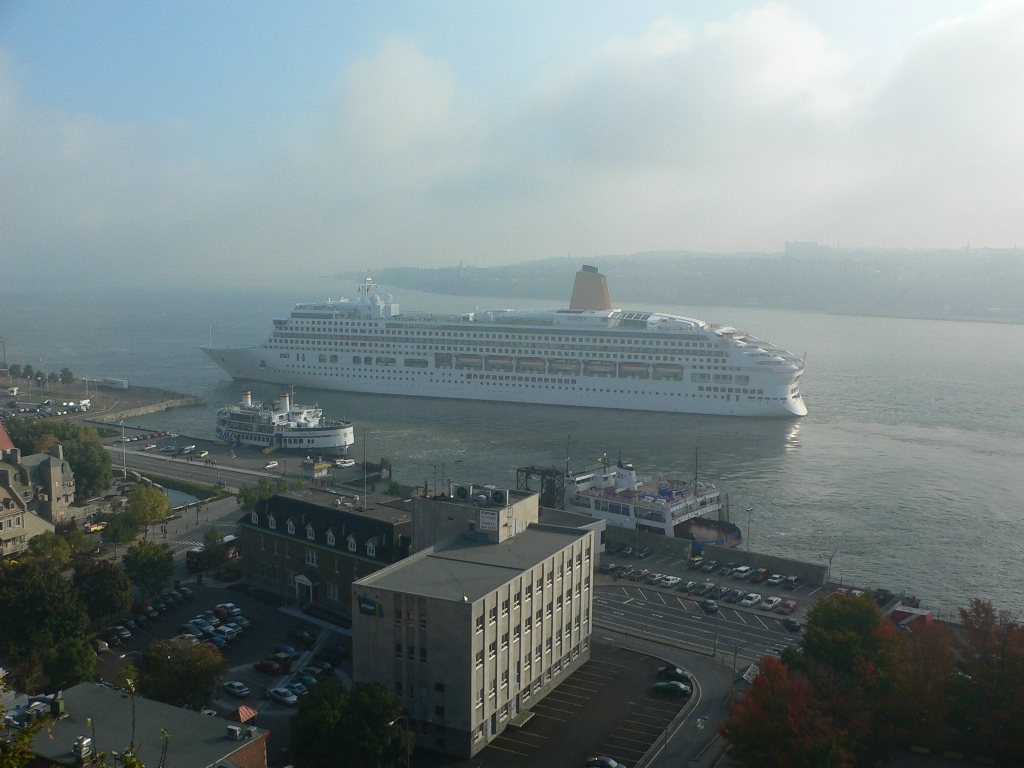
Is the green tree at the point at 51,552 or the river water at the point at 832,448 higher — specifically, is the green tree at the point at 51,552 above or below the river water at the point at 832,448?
above

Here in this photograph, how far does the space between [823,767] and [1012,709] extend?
241 cm

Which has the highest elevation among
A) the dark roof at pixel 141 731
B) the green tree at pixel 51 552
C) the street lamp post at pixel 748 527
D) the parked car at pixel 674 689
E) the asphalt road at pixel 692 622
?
the dark roof at pixel 141 731

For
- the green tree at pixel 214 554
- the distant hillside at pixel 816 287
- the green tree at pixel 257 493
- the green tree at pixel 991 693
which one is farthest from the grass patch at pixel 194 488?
the distant hillside at pixel 816 287

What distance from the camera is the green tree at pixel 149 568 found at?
1168 cm

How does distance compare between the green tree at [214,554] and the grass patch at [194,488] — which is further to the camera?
the grass patch at [194,488]

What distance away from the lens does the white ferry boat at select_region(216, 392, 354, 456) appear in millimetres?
23297

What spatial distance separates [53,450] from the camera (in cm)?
1686

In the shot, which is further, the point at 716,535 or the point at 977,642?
the point at 716,535

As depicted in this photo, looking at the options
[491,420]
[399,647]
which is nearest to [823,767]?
[399,647]

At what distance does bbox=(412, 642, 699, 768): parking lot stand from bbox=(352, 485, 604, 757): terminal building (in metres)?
0.14

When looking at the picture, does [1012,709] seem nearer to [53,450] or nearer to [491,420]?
[53,450]

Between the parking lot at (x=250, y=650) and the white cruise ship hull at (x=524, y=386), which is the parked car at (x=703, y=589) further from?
the white cruise ship hull at (x=524, y=386)

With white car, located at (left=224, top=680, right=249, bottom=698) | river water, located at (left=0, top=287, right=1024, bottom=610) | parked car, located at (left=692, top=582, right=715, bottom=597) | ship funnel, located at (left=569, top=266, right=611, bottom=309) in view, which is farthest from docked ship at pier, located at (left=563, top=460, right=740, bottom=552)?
ship funnel, located at (left=569, top=266, right=611, bottom=309)

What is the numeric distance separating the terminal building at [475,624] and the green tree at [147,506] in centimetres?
690
